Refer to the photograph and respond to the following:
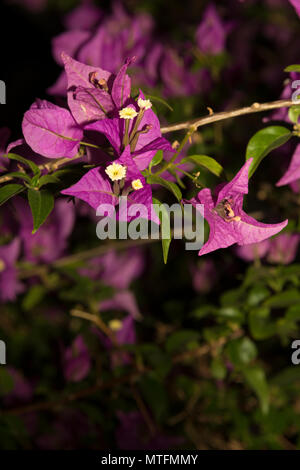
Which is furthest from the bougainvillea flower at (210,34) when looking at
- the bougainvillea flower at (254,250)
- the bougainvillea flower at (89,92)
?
the bougainvillea flower at (89,92)

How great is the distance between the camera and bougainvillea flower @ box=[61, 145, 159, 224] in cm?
44

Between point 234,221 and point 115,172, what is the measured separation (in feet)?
0.45

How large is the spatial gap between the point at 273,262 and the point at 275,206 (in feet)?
0.42

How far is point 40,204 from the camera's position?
46cm

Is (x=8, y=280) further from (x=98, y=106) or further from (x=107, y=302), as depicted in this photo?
(x=98, y=106)

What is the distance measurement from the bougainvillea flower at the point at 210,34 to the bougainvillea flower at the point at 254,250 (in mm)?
437

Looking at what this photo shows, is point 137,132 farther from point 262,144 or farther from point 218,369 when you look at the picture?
point 218,369

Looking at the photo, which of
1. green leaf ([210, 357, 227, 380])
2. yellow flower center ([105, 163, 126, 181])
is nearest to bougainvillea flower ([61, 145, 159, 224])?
yellow flower center ([105, 163, 126, 181])

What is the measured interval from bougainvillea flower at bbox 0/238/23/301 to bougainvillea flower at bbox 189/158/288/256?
558mm

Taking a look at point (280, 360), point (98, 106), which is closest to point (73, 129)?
point (98, 106)

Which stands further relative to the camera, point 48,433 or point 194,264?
point 194,264

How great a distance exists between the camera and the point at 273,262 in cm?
85

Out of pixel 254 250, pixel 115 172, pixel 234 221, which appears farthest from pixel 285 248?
pixel 115 172

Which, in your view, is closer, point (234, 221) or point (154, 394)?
point (234, 221)
